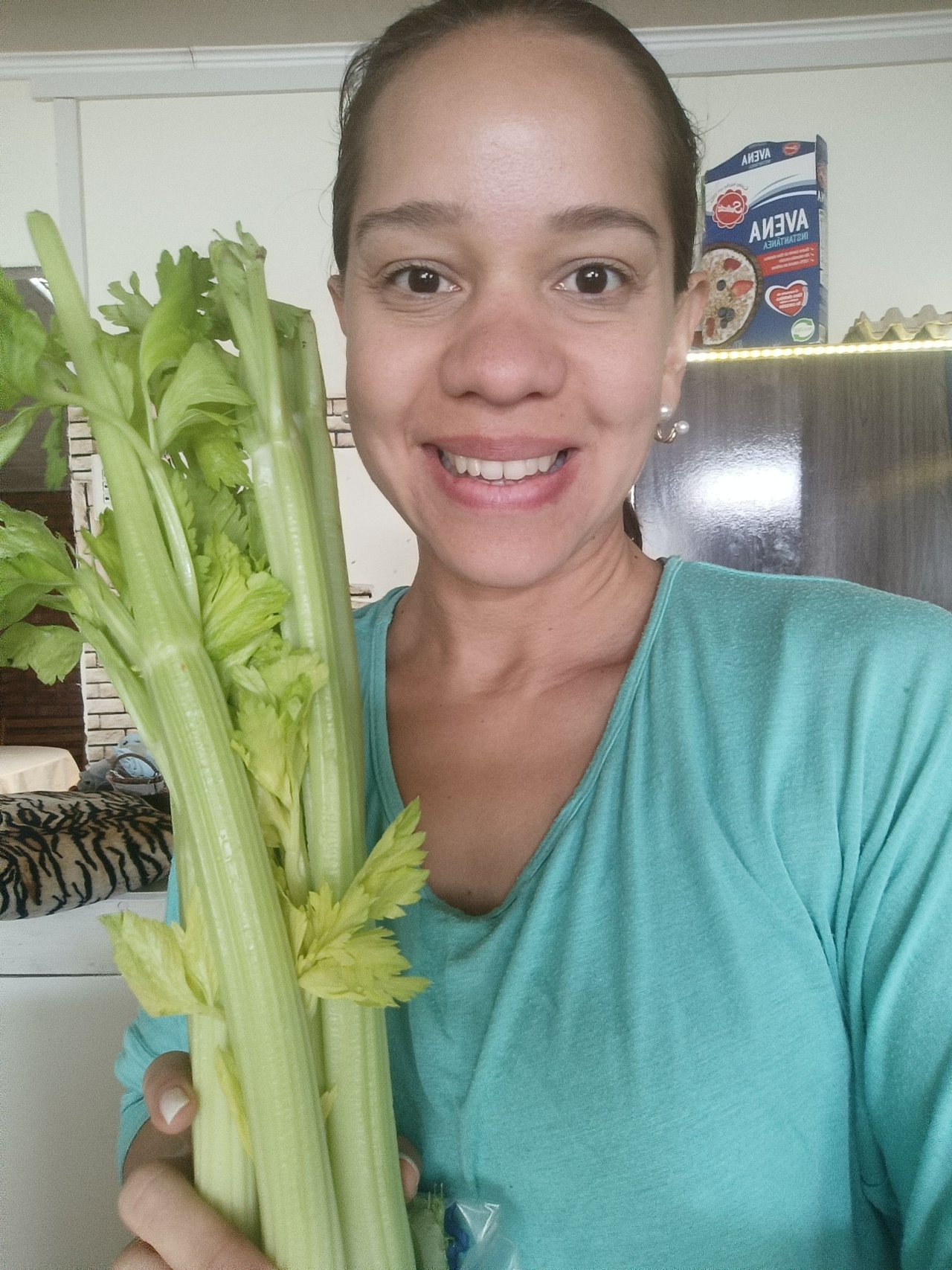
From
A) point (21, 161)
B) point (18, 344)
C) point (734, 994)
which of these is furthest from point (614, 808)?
point (21, 161)

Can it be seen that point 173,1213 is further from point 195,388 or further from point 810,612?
point 810,612

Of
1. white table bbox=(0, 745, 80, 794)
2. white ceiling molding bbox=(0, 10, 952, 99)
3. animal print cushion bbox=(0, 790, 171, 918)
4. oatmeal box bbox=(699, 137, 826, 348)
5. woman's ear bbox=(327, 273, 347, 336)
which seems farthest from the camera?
white table bbox=(0, 745, 80, 794)

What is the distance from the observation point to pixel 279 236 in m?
3.16

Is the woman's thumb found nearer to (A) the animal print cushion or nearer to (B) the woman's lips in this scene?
(B) the woman's lips

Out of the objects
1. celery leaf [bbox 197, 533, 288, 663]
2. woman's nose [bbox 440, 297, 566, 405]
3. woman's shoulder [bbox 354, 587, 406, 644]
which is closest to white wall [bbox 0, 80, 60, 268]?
woman's shoulder [bbox 354, 587, 406, 644]

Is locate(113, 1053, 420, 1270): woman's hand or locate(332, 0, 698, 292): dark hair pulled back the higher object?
locate(332, 0, 698, 292): dark hair pulled back

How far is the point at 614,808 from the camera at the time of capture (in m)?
0.64

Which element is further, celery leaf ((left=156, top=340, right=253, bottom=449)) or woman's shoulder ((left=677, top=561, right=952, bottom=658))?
woman's shoulder ((left=677, top=561, right=952, bottom=658))

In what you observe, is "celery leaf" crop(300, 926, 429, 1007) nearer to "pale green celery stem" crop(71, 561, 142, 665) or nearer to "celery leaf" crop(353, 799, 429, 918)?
"celery leaf" crop(353, 799, 429, 918)

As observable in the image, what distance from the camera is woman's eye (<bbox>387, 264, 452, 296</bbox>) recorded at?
25.7 inches

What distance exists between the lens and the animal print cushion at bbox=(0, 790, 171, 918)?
1.61 m

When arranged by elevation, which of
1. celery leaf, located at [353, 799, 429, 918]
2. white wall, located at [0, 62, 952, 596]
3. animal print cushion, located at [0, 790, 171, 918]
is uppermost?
white wall, located at [0, 62, 952, 596]

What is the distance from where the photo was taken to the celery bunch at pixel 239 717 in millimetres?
463

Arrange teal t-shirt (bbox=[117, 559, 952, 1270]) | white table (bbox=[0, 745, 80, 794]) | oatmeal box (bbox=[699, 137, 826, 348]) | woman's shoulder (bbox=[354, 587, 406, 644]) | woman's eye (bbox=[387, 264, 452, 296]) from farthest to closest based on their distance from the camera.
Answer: white table (bbox=[0, 745, 80, 794]) → oatmeal box (bbox=[699, 137, 826, 348]) → woman's shoulder (bbox=[354, 587, 406, 644]) → woman's eye (bbox=[387, 264, 452, 296]) → teal t-shirt (bbox=[117, 559, 952, 1270])
